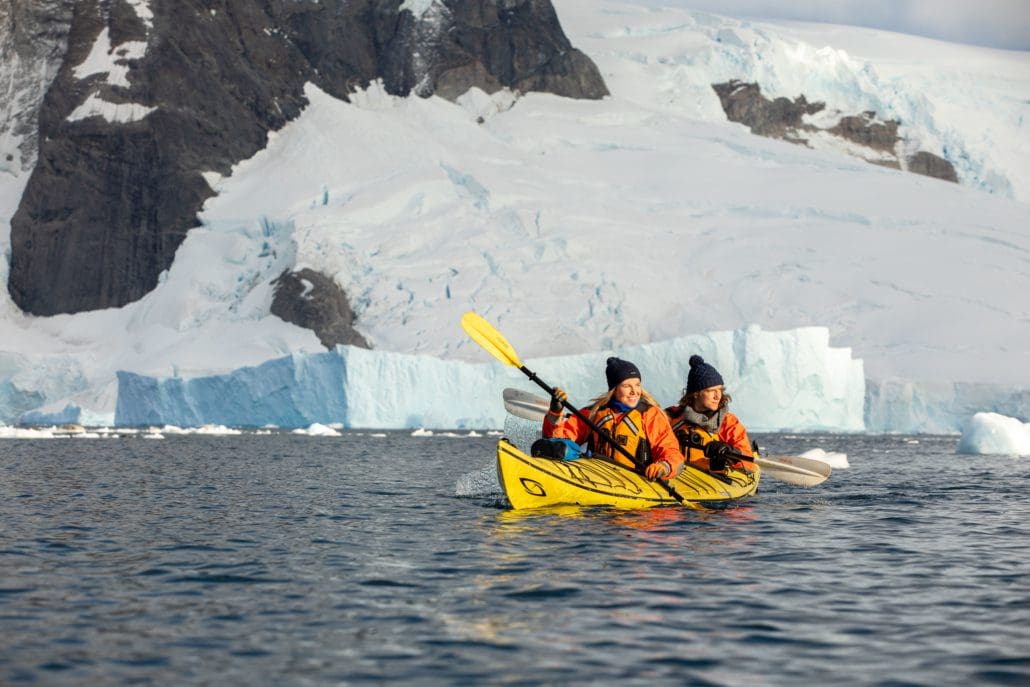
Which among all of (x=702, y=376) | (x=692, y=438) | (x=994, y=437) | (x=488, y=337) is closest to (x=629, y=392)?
(x=702, y=376)

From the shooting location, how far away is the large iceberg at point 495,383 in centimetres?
4006

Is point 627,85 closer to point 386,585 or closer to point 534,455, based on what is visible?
point 534,455

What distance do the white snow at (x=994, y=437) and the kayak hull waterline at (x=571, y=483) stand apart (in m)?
18.4

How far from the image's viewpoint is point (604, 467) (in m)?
13.1

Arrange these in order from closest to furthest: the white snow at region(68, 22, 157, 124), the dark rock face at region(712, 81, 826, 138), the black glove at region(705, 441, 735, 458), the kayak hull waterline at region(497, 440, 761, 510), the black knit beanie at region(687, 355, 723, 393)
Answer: the kayak hull waterline at region(497, 440, 761, 510) → the black knit beanie at region(687, 355, 723, 393) → the black glove at region(705, 441, 735, 458) → the white snow at region(68, 22, 157, 124) → the dark rock face at region(712, 81, 826, 138)

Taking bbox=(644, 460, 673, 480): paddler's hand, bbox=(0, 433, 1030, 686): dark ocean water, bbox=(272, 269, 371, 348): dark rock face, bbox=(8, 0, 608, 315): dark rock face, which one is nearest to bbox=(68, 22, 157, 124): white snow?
bbox=(8, 0, 608, 315): dark rock face

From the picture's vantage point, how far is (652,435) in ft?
43.0

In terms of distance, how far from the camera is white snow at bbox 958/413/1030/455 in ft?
98.0

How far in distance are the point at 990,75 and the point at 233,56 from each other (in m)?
48.5

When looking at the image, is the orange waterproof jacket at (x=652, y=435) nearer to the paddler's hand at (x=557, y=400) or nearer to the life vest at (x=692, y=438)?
the paddler's hand at (x=557, y=400)

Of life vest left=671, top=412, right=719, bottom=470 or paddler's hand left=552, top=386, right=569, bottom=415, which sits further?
life vest left=671, top=412, right=719, bottom=470

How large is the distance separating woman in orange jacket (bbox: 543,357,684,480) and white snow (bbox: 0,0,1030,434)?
86.6ft

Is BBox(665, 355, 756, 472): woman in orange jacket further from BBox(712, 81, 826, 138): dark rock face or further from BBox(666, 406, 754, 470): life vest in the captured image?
BBox(712, 81, 826, 138): dark rock face

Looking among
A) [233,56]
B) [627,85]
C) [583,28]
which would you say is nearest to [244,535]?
[233,56]
